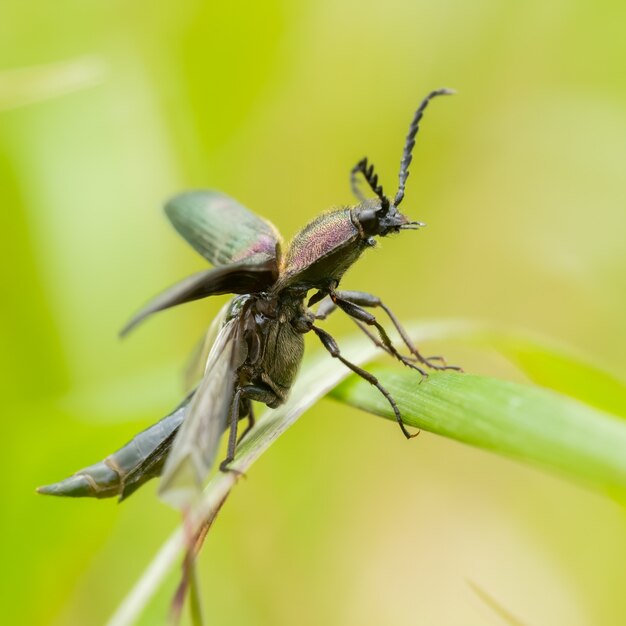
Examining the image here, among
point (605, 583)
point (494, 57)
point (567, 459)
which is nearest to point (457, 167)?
point (494, 57)

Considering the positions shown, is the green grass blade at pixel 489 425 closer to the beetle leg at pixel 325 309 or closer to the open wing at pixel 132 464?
the open wing at pixel 132 464

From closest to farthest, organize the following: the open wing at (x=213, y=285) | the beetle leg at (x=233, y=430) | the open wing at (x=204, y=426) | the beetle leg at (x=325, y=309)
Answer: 1. the open wing at (x=204, y=426)
2. the open wing at (x=213, y=285)
3. the beetle leg at (x=233, y=430)
4. the beetle leg at (x=325, y=309)

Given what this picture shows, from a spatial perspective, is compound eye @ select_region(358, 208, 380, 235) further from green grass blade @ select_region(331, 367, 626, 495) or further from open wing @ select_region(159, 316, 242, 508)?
green grass blade @ select_region(331, 367, 626, 495)

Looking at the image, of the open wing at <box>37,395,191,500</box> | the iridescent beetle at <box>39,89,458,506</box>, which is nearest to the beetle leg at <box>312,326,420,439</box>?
the iridescent beetle at <box>39,89,458,506</box>

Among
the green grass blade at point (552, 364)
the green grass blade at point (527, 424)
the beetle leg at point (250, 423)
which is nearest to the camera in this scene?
the green grass blade at point (527, 424)

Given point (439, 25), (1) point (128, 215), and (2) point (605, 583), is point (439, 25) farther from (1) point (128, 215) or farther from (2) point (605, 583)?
(2) point (605, 583)

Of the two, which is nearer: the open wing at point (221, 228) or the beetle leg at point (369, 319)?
the beetle leg at point (369, 319)

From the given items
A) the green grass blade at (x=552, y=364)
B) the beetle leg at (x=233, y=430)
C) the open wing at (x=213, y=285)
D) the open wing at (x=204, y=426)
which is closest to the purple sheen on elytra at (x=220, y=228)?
the open wing at (x=213, y=285)
